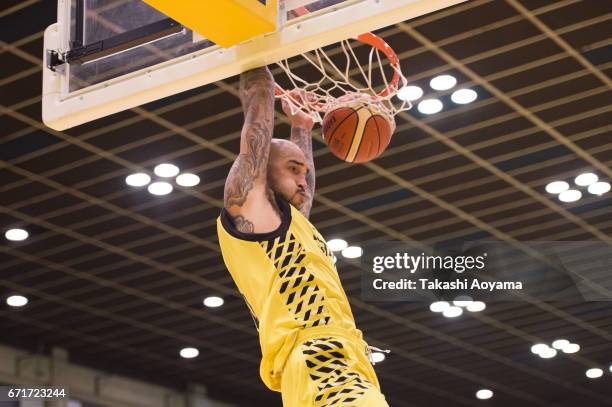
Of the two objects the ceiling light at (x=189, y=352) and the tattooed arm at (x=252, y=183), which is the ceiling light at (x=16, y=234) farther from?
the tattooed arm at (x=252, y=183)

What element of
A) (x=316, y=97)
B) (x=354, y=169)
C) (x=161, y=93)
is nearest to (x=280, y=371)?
(x=161, y=93)

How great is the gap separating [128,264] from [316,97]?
7657 millimetres

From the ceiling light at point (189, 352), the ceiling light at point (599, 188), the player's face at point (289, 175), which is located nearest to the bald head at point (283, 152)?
the player's face at point (289, 175)

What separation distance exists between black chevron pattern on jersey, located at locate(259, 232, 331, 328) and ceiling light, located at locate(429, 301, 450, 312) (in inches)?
410

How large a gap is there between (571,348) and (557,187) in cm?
527

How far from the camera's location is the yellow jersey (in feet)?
15.7

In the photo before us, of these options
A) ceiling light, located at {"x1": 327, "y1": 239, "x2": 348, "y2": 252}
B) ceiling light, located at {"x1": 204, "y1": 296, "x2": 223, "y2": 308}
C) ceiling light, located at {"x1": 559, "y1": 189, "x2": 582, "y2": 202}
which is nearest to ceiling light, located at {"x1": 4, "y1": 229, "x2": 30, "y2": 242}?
ceiling light, located at {"x1": 204, "y1": 296, "x2": 223, "y2": 308}

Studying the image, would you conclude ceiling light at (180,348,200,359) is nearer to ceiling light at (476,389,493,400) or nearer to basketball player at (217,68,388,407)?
ceiling light at (476,389,493,400)

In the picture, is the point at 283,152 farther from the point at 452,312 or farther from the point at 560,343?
the point at 560,343

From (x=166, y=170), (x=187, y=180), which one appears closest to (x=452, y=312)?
(x=187, y=180)

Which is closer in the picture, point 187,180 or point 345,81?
point 345,81

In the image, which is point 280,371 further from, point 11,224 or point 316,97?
point 11,224

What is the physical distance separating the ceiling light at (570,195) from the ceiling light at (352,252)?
2.39 meters

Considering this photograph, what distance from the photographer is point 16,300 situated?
15.3 metres
